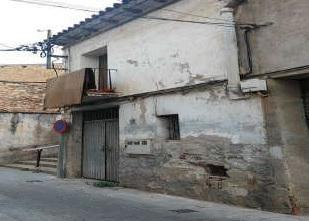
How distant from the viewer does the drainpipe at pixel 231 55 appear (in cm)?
862

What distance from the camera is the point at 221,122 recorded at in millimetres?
9047

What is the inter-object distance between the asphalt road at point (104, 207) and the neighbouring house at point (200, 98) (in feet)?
1.69

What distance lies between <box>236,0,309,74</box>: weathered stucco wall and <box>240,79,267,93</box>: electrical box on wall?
27cm

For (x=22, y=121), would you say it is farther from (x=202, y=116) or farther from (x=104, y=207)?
(x=202, y=116)

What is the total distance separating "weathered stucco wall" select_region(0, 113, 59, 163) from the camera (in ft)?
66.4

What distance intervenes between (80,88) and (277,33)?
604 centimetres

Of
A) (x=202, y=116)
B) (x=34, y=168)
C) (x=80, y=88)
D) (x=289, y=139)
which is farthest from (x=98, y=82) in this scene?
(x=289, y=139)

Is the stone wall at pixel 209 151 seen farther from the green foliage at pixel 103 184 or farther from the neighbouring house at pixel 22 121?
the neighbouring house at pixel 22 121

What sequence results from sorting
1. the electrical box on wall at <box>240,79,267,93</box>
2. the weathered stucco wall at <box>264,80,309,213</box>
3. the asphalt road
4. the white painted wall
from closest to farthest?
the asphalt road → the weathered stucco wall at <box>264,80,309,213</box> → the electrical box on wall at <box>240,79,267,93</box> → the white painted wall

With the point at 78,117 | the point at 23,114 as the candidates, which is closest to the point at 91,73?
the point at 78,117

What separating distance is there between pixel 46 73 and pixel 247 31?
20.3 metres

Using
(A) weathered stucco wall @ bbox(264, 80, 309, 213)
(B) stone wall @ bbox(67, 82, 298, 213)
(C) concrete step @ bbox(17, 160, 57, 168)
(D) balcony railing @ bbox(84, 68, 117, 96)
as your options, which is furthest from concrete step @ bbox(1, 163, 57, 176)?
(A) weathered stucco wall @ bbox(264, 80, 309, 213)

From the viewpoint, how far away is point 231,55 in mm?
8727

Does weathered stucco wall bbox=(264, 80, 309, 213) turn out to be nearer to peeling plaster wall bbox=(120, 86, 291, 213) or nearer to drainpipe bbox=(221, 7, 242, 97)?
peeling plaster wall bbox=(120, 86, 291, 213)
